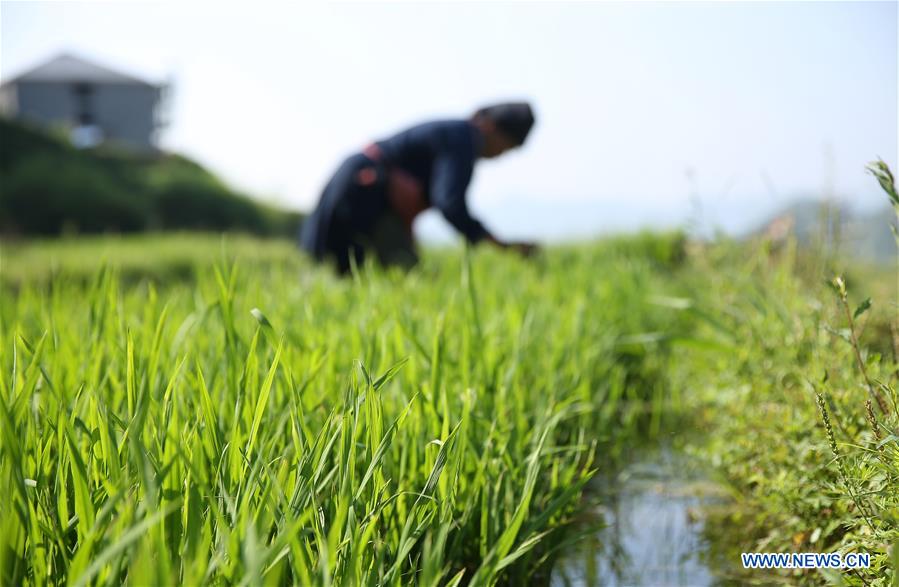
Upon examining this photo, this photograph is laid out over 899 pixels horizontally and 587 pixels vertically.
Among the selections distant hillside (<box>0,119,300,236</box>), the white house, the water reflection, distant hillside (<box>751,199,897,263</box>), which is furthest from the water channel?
the white house

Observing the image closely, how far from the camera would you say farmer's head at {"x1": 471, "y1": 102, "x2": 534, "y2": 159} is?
3.86m

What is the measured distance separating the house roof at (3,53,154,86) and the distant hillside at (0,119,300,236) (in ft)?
46.8

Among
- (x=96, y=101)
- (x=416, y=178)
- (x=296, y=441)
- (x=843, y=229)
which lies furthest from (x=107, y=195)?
(x=96, y=101)

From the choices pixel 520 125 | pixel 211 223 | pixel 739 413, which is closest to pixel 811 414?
pixel 739 413

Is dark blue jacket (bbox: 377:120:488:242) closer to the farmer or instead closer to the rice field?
the farmer

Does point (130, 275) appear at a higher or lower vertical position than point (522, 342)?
lower

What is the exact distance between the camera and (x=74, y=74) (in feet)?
95.0

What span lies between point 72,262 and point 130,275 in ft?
1.96

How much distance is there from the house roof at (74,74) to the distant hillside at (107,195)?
14.3 metres

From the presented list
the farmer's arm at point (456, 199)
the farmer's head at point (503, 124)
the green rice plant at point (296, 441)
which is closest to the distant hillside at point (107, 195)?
the farmer's head at point (503, 124)

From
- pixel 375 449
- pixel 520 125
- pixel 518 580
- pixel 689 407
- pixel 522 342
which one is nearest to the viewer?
pixel 375 449

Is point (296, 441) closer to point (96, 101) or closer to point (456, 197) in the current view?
point (456, 197)

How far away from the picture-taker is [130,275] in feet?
23.0

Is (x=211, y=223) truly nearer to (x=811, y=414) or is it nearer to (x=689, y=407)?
(x=689, y=407)
